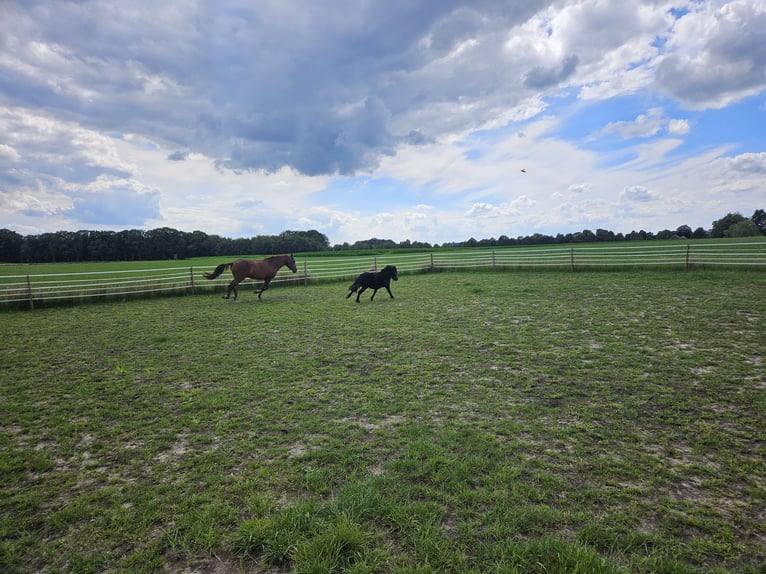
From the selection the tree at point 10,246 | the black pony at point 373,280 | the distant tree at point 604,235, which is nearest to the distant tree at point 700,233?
the distant tree at point 604,235

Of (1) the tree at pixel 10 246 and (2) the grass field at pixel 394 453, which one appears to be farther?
(1) the tree at pixel 10 246

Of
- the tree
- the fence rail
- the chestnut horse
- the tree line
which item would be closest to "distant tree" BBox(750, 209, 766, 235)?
the tree line

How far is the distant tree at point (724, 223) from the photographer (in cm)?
4912

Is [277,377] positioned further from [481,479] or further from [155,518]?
[481,479]

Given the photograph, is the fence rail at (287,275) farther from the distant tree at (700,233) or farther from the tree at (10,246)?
the tree at (10,246)

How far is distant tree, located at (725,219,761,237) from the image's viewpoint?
44.2m

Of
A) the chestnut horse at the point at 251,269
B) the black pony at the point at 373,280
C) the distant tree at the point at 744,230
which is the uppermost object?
the distant tree at the point at 744,230

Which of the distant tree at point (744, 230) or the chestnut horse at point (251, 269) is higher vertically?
the distant tree at point (744, 230)

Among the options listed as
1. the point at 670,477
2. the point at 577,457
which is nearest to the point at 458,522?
the point at 577,457

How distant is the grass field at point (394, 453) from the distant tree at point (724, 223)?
194 ft

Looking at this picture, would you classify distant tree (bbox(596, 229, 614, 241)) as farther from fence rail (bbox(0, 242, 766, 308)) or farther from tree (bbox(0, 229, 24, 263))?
tree (bbox(0, 229, 24, 263))

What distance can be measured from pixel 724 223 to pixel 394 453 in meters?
69.1

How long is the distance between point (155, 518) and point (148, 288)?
13.2 m

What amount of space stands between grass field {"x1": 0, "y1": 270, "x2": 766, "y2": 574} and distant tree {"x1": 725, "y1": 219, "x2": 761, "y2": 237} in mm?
54580
